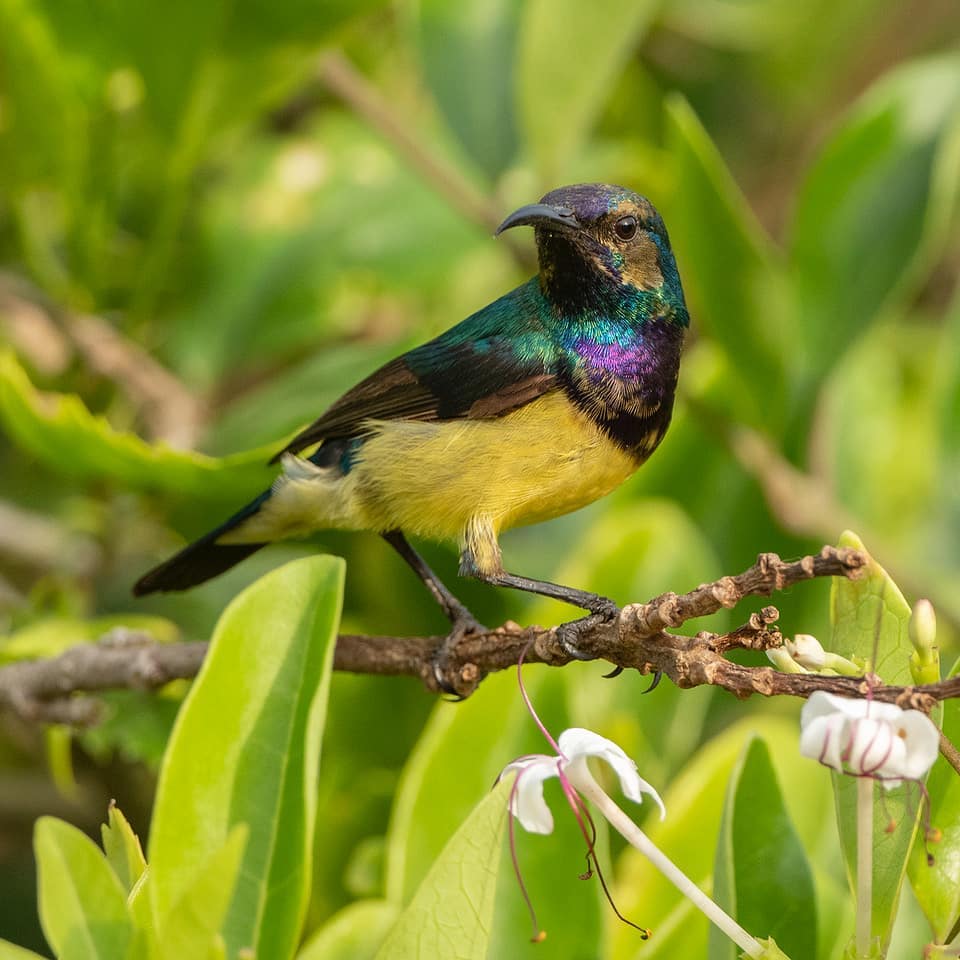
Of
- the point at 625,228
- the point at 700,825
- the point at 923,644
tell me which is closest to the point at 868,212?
the point at 625,228

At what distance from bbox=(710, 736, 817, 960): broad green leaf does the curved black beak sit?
100 centimetres

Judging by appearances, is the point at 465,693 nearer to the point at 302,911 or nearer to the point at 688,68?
the point at 302,911

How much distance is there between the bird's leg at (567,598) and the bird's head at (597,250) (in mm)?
524

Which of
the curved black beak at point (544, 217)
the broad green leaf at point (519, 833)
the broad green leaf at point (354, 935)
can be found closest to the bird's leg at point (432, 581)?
the broad green leaf at point (519, 833)

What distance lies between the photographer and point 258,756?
5.81 ft

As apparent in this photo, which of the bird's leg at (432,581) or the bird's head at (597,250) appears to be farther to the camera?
the bird's leg at (432,581)

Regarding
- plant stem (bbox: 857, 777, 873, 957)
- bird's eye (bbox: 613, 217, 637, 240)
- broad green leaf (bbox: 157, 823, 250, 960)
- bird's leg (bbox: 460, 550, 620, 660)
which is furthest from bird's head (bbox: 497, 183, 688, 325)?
broad green leaf (bbox: 157, 823, 250, 960)

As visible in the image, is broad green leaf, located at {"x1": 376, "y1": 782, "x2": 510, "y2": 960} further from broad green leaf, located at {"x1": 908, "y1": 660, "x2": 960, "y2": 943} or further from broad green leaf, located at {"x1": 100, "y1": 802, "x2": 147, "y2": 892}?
broad green leaf, located at {"x1": 908, "y1": 660, "x2": 960, "y2": 943}

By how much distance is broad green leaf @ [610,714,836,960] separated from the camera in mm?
2369

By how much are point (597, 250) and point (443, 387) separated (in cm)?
40

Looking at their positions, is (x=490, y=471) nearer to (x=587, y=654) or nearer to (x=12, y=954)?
(x=587, y=654)

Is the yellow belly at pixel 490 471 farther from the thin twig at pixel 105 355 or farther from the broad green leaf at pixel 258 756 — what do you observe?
the thin twig at pixel 105 355

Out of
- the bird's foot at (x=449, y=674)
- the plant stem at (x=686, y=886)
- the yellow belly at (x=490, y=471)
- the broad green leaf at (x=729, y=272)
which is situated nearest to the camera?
the plant stem at (x=686, y=886)

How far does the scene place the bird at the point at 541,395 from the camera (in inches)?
98.3
